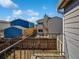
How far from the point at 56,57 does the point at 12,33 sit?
23.2 m

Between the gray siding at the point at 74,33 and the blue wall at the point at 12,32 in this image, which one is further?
the blue wall at the point at 12,32

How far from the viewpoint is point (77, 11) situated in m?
3.84

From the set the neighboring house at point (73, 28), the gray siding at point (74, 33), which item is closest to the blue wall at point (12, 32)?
the neighboring house at point (73, 28)

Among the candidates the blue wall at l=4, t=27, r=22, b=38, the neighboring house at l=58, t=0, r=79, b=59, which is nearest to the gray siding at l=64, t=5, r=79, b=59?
the neighboring house at l=58, t=0, r=79, b=59

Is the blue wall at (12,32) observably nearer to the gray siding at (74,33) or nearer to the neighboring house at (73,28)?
the neighboring house at (73,28)

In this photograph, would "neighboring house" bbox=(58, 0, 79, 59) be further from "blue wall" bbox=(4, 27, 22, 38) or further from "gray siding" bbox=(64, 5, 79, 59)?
"blue wall" bbox=(4, 27, 22, 38)

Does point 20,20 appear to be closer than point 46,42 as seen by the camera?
No

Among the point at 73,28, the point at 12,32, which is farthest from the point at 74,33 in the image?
the point at 12,32

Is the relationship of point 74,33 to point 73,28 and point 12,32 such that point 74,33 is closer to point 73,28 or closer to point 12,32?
point 73,28

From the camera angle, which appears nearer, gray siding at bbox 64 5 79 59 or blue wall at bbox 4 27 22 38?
gray siding at bbox 64 5 79 59

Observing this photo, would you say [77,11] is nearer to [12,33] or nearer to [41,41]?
[41,41]

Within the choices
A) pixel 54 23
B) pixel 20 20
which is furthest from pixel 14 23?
pixel 54 23

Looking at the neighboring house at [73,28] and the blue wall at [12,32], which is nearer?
the neighboring house at [73,28]

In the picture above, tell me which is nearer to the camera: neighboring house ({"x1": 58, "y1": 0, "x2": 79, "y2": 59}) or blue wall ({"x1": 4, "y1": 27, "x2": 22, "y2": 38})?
neighboring house ({"x1": 58, "y1": 0, "x2": 79, "y2": 59})
